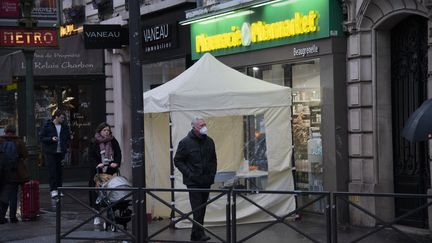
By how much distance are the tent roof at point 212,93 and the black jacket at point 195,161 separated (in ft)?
4.52

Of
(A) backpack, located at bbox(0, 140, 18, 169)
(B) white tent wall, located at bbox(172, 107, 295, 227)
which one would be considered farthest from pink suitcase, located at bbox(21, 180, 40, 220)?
(B) white tent wall, located at bbox(172, 107, 295, 227)

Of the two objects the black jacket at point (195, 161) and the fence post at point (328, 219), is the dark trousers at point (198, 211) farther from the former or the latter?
the fence post at point (328, 219)

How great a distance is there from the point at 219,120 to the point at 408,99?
10.9 feet

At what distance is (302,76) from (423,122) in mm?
5404

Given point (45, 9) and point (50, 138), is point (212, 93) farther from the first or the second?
point (45, 9)

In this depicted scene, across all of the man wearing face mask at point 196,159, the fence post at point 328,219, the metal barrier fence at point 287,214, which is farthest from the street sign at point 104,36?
the fence post at point 328,219

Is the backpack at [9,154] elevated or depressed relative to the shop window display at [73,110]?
depressed

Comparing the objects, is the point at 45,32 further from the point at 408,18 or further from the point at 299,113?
the point at 408,18

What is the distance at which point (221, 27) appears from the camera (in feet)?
50.0

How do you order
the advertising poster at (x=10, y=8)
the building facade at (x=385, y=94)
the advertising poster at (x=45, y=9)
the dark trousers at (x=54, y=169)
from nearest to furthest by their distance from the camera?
the building facade at (x=385, y=94) < the advertising poster at (x=10, y=8) < the advertising poster at (x=45, y=9) < the dark trousers at (x=54, y=169)

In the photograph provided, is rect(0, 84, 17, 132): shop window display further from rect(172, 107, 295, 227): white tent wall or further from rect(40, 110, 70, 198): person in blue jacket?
rect(172, 107, 295, 227): white tent wall

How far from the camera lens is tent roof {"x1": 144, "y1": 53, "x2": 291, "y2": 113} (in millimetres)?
11633

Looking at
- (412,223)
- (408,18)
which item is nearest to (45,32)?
(408,18)

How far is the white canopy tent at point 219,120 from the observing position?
38.1ft
